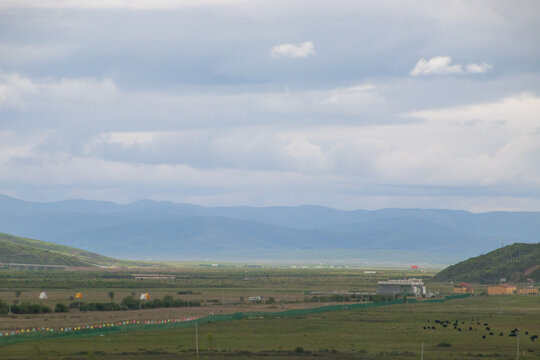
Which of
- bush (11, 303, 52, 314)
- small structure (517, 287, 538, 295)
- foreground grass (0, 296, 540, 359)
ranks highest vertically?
small structure (517, 287, 538, 295)

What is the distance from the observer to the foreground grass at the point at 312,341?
5931 centimetres

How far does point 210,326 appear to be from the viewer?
262 feet

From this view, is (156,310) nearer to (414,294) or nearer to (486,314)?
(486,314)

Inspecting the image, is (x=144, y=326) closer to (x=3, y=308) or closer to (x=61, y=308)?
(x=61, y=308)

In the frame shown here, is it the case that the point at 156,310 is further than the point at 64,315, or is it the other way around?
the point at 156,310

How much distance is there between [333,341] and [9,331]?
1098 inches

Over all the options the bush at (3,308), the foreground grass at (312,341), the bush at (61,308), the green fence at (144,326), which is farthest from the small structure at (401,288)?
the bush at (3,308)

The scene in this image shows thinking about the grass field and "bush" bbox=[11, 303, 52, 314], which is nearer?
the grass field

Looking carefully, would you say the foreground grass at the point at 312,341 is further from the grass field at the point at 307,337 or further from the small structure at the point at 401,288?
the small structure at the point at 401,288

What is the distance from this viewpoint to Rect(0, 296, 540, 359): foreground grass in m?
59.3

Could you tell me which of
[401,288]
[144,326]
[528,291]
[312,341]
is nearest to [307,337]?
[312,341]

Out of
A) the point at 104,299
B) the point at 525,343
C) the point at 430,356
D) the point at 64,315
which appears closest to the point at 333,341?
the point at 430,356

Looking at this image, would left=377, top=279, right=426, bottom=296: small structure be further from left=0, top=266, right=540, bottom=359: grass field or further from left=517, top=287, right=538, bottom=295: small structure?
left=0, top=266, right=540, bottom=359: grass field

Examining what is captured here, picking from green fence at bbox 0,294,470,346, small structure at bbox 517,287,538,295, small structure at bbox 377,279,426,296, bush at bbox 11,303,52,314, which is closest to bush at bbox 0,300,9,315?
bush at bbox 11,303,52,314
